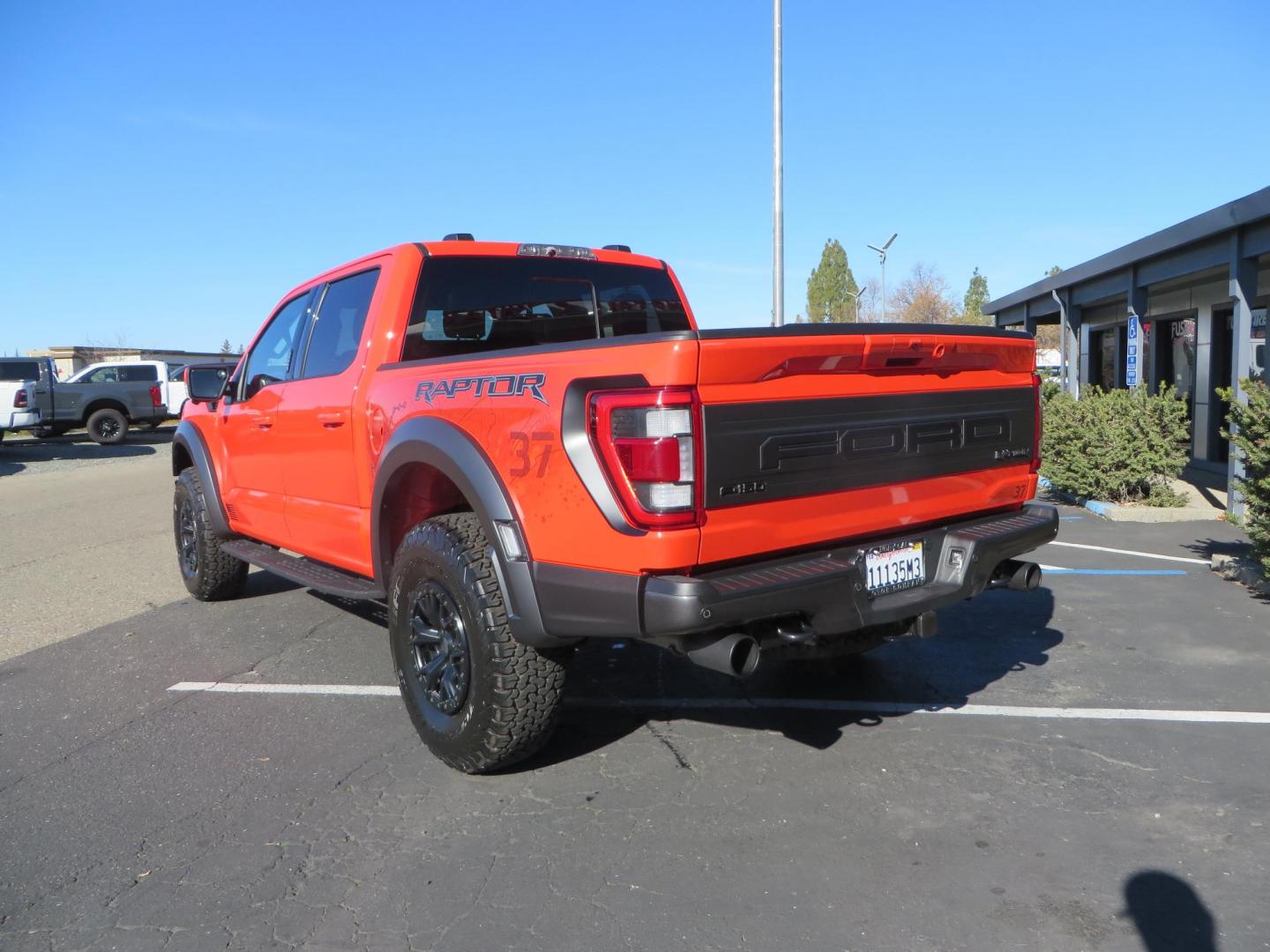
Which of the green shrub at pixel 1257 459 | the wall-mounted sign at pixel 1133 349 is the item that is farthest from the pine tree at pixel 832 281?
the green shrub at pixel 1257 459

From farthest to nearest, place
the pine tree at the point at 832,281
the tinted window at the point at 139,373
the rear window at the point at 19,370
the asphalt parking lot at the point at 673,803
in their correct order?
the pine tree at the point at 832,281 < the tinted window at the point at 139,373 < the rear window at the point at 19,370 < the asphalt parking lot at the point at 673,803

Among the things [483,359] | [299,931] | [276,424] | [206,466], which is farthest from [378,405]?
[206,466]

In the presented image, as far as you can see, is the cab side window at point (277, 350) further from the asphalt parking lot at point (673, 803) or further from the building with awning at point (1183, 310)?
the building with awning at point (1183, 310)

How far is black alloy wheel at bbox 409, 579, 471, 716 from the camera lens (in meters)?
3.71

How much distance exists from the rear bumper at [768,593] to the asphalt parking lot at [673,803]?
2.41 ft

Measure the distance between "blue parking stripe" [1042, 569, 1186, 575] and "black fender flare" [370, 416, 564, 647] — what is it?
5.26 metres

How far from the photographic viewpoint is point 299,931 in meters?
2.79

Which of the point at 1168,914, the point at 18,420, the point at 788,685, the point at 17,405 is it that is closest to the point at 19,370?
the point at 17,405

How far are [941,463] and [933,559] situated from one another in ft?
1.23

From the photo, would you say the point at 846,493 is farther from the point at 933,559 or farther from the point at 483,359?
the point at 483,359

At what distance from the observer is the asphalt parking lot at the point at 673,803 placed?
2812mm

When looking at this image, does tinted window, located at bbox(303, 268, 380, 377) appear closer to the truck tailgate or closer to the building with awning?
the truck tailgate

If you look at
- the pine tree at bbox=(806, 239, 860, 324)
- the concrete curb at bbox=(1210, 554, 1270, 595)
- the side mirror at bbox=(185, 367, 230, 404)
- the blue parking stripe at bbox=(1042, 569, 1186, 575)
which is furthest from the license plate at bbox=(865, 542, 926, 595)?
the pine tree at bbox=(806, 239, 860, 324)

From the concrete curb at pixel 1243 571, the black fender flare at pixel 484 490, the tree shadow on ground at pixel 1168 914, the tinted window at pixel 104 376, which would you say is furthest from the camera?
the tinted window at pixel 104 376
